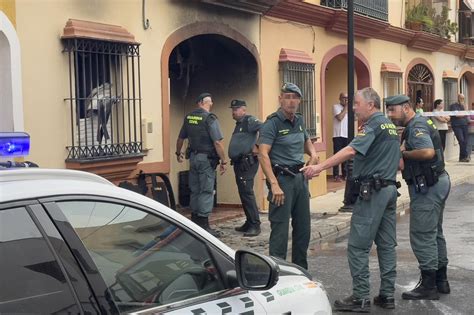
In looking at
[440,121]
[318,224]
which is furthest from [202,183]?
[440,121]

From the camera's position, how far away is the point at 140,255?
272 cm

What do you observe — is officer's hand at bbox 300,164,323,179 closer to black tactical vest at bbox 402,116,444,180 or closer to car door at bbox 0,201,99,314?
black tactical vest at bbox 402,116,444,180

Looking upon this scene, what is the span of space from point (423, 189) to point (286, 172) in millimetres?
1251

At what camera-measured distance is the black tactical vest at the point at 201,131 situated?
8.69m

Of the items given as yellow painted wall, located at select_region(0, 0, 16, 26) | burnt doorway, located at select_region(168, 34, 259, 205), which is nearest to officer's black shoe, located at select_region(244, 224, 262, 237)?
burnt doorway, located at select_region(168, 34, 259, 205)

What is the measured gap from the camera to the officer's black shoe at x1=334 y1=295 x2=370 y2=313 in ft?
18.5

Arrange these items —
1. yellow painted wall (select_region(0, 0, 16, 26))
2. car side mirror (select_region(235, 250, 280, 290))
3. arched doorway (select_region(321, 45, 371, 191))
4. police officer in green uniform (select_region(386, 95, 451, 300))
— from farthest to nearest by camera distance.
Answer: arched doorway (select_region(321, 45, 371, 191)) < yellow painted wall (select_region(0, 0, 16, 26)) < police officer in green uniform (select_region(386, 95, 451, 300)) < car side mirror (select_region(235, 250, 280, 290))

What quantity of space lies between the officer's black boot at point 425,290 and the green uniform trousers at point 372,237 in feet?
1.26

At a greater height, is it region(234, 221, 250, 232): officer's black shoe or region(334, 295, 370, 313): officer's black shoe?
region(234, 221, 250, 232): officer's black shoe

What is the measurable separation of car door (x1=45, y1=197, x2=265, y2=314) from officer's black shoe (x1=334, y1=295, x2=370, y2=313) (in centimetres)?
292

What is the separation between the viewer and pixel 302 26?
479 inches

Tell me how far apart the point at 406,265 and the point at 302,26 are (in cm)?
595

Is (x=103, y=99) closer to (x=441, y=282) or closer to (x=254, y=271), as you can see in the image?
(x=441, y=282)

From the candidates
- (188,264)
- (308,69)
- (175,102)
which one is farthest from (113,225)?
(308,69)
